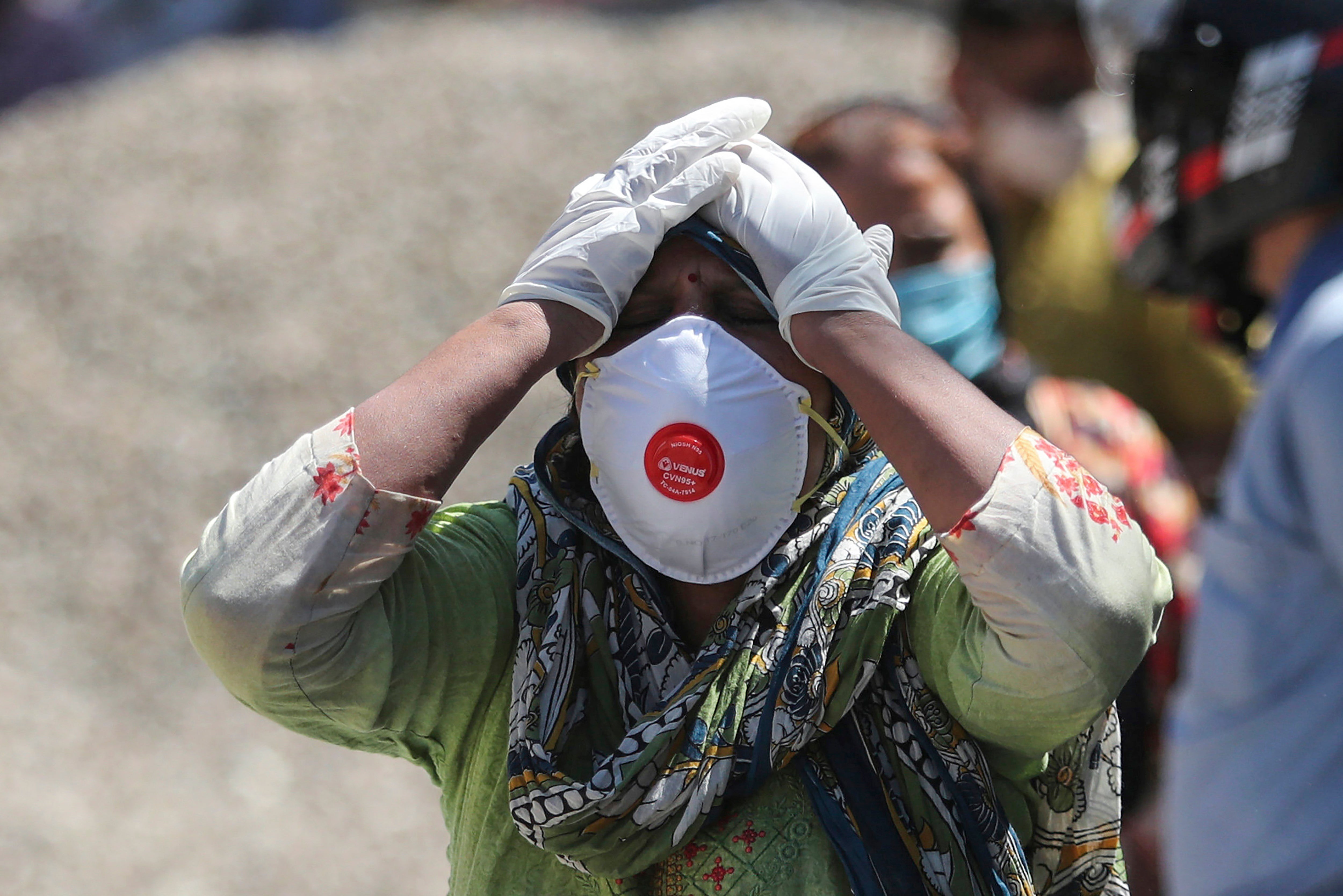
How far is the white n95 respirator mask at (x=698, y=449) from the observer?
2105 millimetres

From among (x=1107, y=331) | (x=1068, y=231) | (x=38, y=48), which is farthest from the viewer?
(x=38, y=48)

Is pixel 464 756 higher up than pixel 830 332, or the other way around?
pixel 830 332

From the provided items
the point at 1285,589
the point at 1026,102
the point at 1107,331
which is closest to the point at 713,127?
the point at 1285,589

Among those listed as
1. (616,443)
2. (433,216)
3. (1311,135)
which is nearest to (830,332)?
(616,443)

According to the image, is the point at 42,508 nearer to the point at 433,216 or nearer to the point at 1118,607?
the point at 433,216

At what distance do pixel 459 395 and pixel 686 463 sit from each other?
34cm

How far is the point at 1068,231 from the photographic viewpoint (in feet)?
15.6

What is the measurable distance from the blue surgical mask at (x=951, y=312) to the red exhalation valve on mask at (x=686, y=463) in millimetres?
1273

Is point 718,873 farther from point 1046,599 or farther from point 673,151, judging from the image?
point 673,151

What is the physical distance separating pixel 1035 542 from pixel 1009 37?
3.72m

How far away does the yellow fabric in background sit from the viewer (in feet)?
14.4

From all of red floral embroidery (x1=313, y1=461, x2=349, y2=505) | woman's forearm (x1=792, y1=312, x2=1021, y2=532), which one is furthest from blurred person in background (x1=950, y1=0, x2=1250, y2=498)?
red floral embroidery (x1=313, y1=461, x2=349, y2=505)

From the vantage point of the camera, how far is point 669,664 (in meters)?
2.13

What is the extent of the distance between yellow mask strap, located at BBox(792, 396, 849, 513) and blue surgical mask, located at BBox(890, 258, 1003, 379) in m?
1.10
